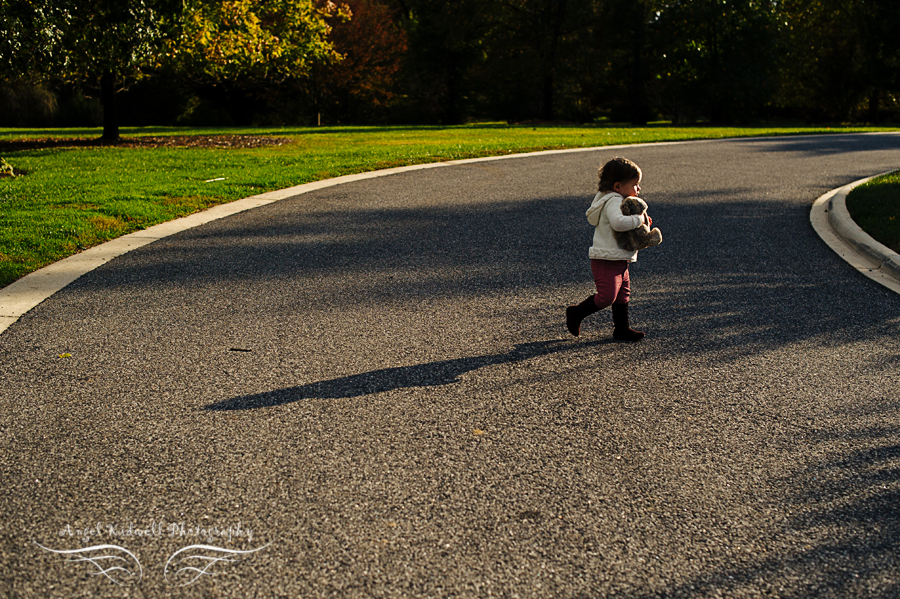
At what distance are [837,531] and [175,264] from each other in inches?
221

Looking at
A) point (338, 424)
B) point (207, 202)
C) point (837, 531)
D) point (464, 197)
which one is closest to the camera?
point (837, 531)

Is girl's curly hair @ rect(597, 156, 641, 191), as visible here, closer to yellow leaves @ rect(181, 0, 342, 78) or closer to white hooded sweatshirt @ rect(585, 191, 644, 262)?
white hooded sweatshirt @ rect(585, 191, 644, 262)

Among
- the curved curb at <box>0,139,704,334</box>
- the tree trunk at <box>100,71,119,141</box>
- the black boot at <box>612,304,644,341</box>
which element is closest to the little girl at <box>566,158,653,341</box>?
the black boot at <box>612,304,644,341</box>

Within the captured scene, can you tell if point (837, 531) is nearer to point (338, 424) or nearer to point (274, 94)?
point (338, 424)

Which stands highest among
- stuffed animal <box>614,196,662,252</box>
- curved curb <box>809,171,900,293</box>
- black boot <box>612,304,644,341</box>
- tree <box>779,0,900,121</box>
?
tree <box>779,0,900,121</box>

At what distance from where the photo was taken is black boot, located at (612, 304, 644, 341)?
482 cm

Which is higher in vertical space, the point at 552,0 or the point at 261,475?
the point at 552,0

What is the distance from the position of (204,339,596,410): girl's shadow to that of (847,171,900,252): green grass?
4454 millimetres

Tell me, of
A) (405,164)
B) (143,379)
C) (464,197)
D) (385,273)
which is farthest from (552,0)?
(143,379)

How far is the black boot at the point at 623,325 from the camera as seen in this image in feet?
15.8

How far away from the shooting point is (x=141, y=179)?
1139 cm

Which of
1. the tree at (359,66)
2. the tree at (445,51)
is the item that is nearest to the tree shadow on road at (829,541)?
the tree at (359,66)

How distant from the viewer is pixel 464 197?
34.0 ft

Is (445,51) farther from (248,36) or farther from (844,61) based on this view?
(248,36)
